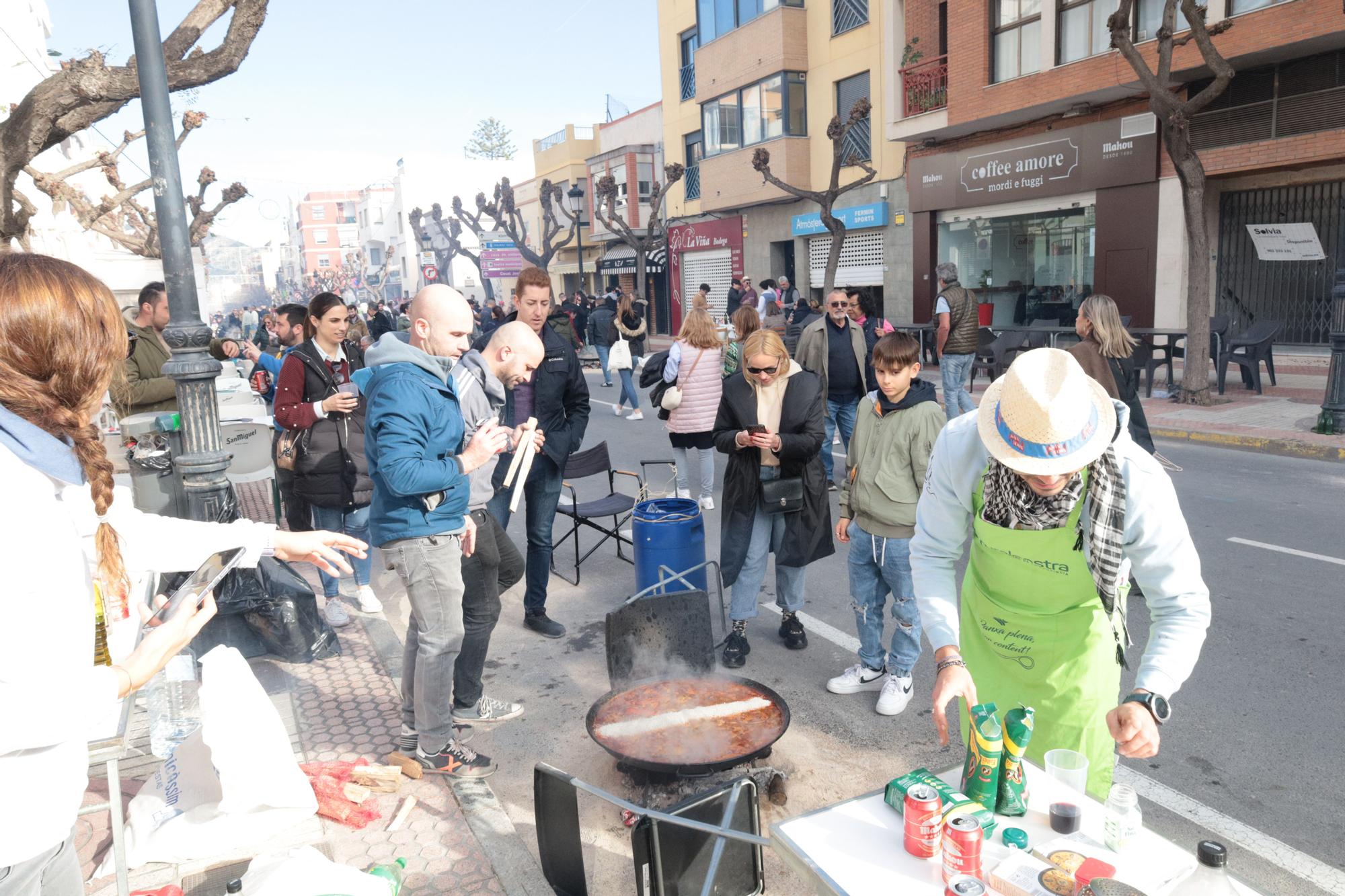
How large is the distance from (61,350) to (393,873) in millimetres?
1891

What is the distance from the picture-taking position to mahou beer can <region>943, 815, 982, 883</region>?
6.61ft

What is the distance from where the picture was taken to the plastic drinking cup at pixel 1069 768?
2422 millimetres

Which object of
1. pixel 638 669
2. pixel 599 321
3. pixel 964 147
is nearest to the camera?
pixel 638 669

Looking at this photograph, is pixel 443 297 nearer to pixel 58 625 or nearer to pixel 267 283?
pixel 58 625

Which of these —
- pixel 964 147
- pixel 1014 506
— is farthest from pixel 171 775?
pixel 964 147

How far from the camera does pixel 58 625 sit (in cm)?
168

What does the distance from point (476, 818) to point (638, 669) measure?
1.00 m

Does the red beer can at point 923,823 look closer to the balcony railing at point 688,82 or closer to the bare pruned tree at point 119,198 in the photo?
the bare pruned tree at point 119,198

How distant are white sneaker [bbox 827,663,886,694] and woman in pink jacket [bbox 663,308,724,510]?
279cm

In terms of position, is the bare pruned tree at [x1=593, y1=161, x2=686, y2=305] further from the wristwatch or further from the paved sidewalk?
the wristwatch

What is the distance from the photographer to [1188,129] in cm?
1225

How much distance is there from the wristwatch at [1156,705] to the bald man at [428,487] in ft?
8.19

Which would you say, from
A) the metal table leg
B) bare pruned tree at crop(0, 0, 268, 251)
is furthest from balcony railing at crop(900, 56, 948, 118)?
the metal table leg

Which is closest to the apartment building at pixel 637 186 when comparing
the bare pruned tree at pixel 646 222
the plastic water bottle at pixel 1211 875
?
the bare pruned tree at pixel 646 222
